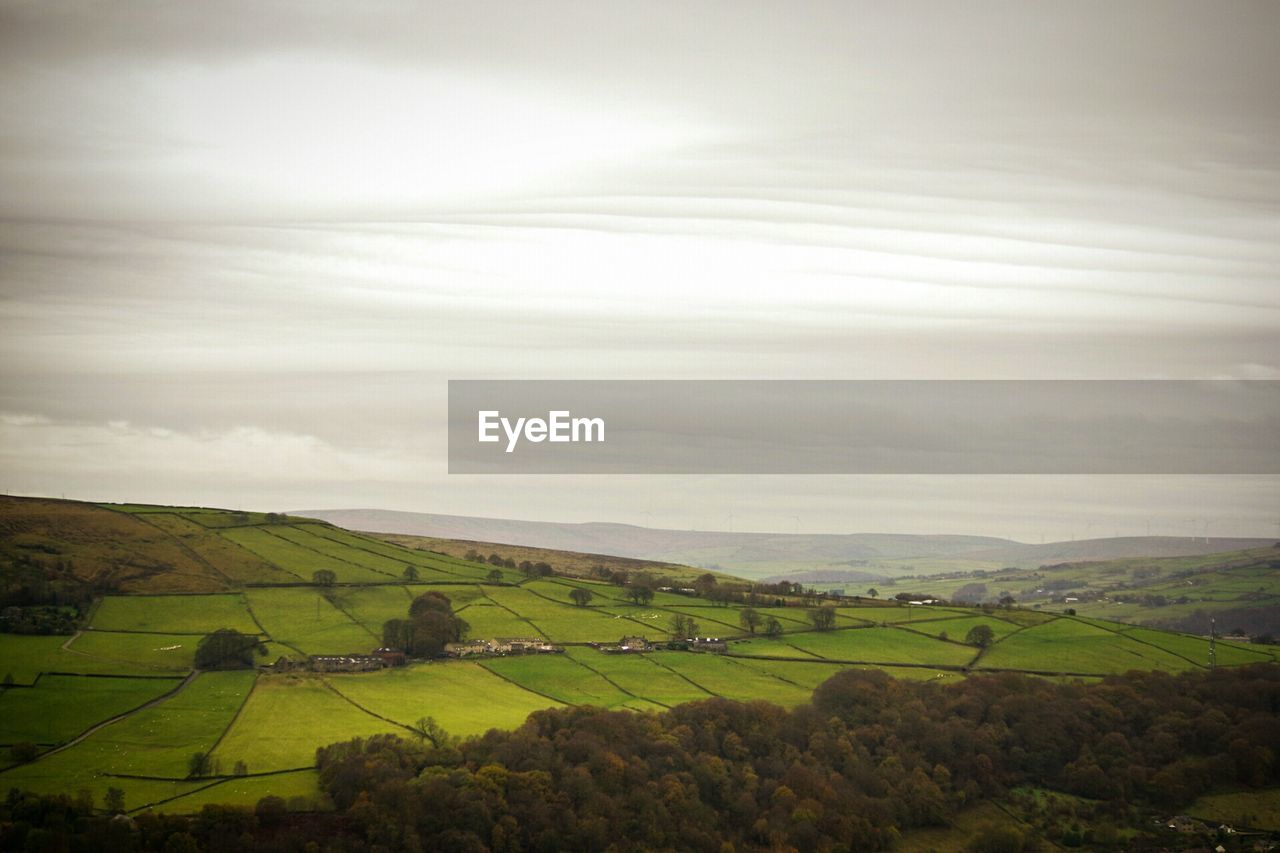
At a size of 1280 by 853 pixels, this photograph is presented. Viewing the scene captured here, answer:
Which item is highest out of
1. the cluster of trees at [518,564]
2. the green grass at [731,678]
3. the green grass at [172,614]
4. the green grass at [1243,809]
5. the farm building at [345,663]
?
the cluster of trees at [518,564]

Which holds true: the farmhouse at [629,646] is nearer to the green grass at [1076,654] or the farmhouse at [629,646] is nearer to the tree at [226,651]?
the tree at [226,651]

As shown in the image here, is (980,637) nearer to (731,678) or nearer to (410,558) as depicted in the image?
(731,678)

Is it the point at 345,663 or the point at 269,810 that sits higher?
the point at 345,663

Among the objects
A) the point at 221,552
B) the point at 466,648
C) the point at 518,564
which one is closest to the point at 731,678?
the point at 466,648

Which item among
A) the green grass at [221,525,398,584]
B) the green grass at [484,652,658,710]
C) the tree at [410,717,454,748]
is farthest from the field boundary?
the green grass at [221,525,398,584]

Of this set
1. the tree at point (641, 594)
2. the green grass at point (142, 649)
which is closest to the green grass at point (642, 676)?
the tree at point (641, 594)

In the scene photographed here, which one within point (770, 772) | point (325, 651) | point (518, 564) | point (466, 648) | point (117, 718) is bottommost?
point (770, 772)

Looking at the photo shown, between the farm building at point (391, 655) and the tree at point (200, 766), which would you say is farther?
the farm building at point (391, 655)
